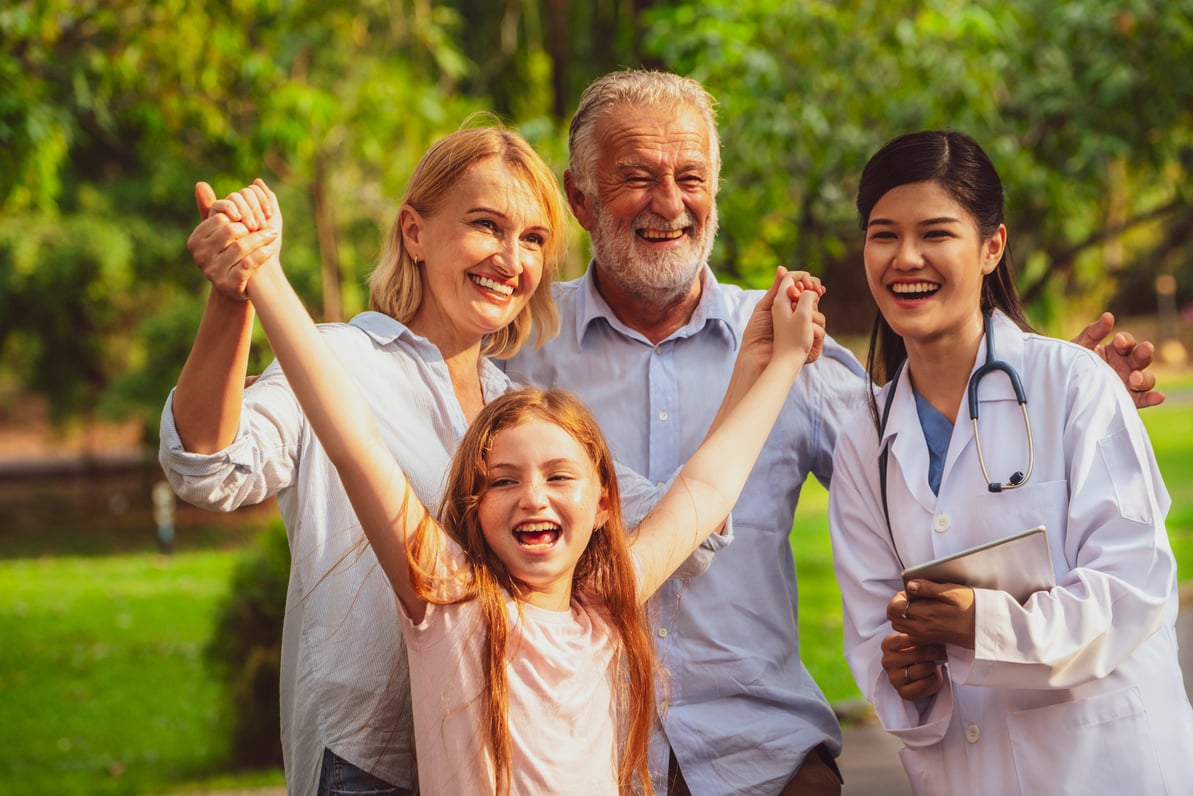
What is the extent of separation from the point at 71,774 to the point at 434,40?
212 inches

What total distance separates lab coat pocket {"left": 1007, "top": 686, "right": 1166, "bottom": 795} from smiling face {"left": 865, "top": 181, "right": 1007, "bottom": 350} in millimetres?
746

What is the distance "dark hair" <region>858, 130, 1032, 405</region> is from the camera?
2674 mm

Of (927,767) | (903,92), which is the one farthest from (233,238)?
(903,92)

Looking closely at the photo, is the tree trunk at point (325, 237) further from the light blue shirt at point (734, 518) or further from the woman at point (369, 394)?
the woman at point (369, 394)

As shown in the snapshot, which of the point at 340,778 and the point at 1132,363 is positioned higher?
the point at 1132,363

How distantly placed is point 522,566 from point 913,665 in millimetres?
767

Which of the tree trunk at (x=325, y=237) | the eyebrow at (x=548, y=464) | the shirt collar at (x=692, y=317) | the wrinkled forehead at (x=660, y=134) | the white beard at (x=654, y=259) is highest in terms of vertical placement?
the tree trunk at (x=325, y=237)

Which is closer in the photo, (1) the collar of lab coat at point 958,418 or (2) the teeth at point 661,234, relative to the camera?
(1) the collar of lab coat at point 958,418

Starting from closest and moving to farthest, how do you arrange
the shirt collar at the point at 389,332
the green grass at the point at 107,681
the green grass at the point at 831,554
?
the shirt collar at the point at 389,332
the green grass at the point at 107,681
the green grass at the point at 831,554

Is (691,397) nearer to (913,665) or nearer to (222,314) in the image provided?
(913,665)

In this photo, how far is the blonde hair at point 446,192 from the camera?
8.97ft

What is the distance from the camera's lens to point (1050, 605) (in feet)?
7.88

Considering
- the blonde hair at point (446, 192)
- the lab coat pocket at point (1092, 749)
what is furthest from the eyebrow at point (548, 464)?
the lab coat pocket at point (1092, 749)

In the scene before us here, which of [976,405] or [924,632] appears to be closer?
[924,632]
